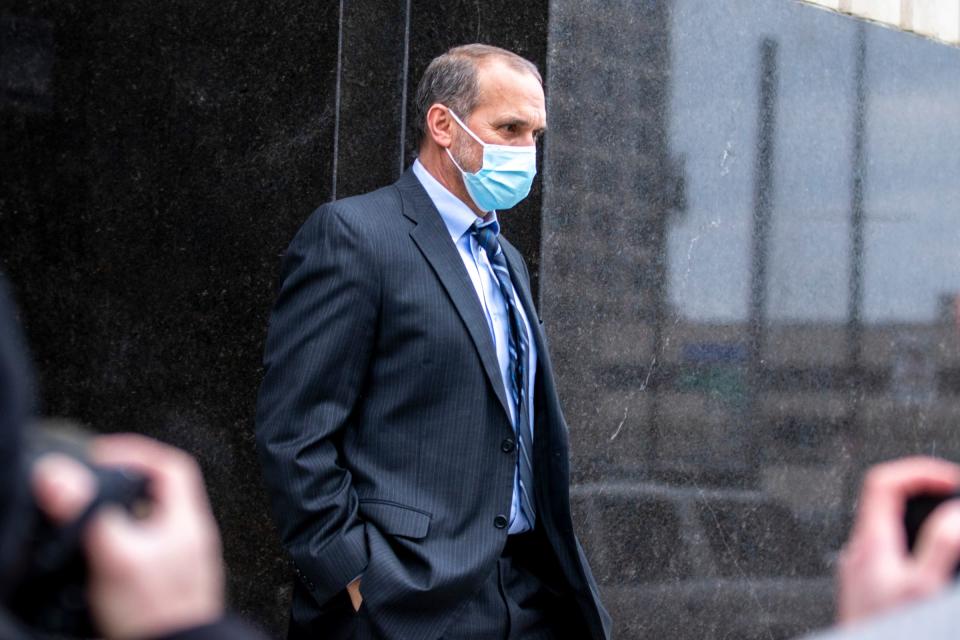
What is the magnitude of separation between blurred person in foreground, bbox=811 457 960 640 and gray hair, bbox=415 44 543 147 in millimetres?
2396

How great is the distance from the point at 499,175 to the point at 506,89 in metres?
0.22

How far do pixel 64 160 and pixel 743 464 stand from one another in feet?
8.58

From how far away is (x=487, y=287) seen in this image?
362cm

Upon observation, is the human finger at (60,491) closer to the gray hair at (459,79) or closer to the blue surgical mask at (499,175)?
the blue surgical mask at (499,175)

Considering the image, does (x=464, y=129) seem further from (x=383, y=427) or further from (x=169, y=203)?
(x=169, y=203)

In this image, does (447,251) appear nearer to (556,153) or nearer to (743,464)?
Answer: (556,153)

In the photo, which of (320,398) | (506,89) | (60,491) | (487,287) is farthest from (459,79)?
(60,491)

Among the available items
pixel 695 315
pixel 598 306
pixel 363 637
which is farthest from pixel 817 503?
pixel 363 637

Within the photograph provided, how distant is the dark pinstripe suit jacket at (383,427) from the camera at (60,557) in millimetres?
1961

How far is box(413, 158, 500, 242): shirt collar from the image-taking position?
3.64m

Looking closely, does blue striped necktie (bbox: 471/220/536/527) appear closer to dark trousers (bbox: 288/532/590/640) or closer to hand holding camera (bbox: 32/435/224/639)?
dark trousers (bbox: 288/532/590/640)

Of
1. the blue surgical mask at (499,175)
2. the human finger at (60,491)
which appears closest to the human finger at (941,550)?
the human finger at (60,491)

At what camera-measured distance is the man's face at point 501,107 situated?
12.4ft

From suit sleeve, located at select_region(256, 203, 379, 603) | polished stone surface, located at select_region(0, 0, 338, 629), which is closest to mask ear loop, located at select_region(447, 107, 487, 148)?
suit sleeve, located at select_region(256, 203, 379, 603)
